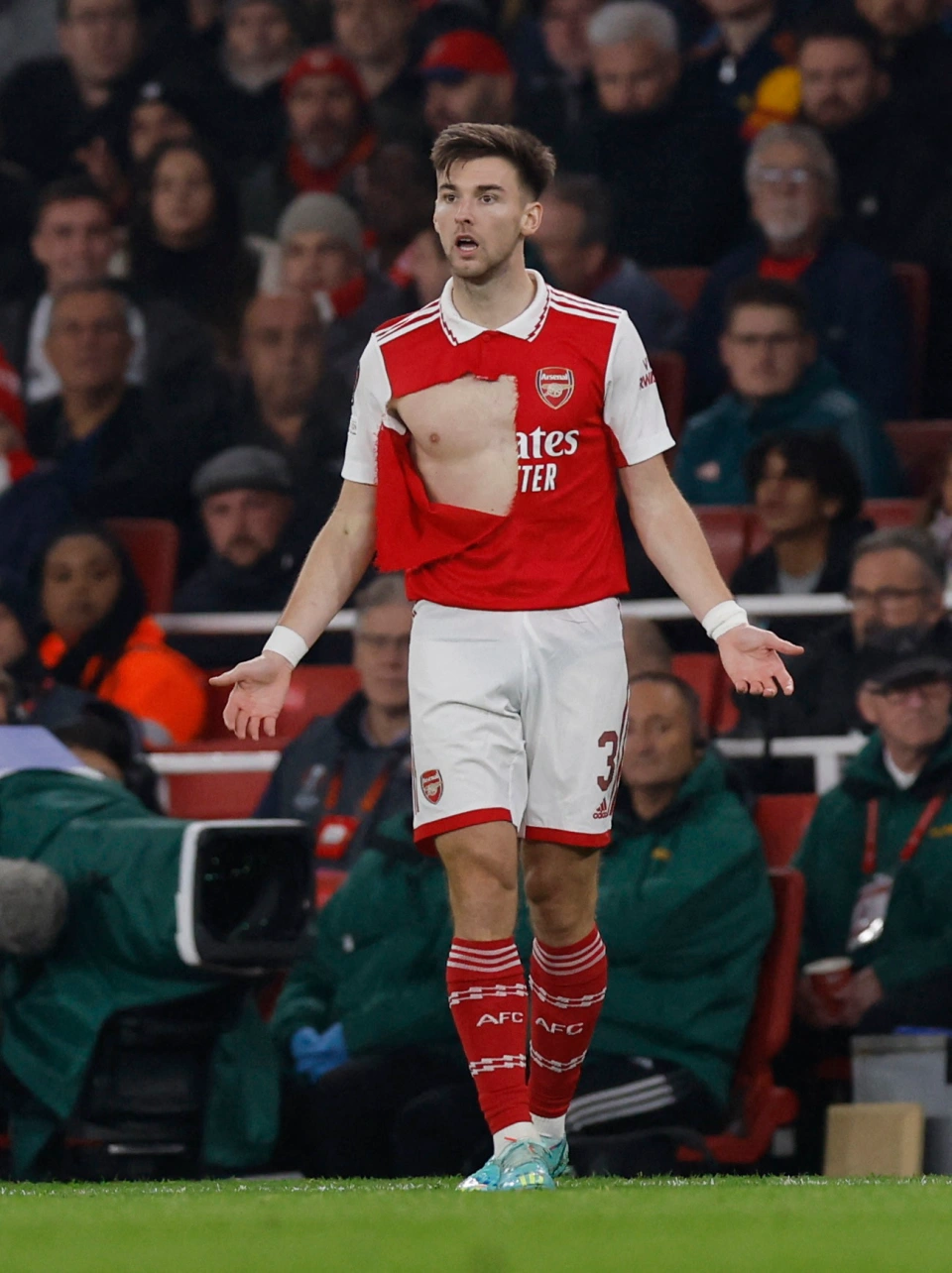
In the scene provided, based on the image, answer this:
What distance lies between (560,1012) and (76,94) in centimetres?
749

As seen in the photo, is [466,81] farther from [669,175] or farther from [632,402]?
[632,402]

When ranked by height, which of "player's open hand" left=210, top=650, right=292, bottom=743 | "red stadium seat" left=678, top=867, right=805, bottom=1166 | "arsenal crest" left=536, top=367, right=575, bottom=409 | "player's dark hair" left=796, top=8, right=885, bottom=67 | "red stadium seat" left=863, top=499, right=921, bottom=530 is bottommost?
"red stadium seat" left=678, top=867, right=805, bottom=1166

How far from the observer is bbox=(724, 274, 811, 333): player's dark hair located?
9.07 metres

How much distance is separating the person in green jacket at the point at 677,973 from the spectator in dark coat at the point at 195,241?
4.34m

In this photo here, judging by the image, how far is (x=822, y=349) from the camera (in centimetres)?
→ 937

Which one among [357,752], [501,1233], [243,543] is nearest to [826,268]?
[243,543]

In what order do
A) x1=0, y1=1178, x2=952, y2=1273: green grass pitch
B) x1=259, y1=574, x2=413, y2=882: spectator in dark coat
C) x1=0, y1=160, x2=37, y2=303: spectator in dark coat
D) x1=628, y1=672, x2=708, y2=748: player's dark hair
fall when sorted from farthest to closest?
x1=0, y1=160, x2=37, y2=303: spectator in dark coat, x1=259, y1=574, x2=413, y2=882: spectator in dark coat, x1=628, y1=672, x2=708, y2=748: player's dark hair, x1=0, y1=1178, x2=952, y2=1273: green grass pitch

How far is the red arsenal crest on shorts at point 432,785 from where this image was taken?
479 centimetres

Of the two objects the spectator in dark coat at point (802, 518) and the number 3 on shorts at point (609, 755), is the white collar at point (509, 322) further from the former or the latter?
the spectator in dark coat at point (802, 518)

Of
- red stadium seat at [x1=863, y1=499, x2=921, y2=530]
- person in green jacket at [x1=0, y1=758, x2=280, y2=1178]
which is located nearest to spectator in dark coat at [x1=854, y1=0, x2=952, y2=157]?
red stadium seat at [x1=863, y1=499, x2=921, y2=530]

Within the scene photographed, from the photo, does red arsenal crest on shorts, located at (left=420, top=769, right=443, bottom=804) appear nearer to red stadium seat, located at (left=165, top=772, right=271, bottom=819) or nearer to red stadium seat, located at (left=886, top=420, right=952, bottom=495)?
red stadium seat, located at (left=165, top=772, right=271, bottom=819)

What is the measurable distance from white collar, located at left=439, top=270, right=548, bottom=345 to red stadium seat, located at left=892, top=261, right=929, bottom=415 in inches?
193

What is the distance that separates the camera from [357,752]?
8.07m

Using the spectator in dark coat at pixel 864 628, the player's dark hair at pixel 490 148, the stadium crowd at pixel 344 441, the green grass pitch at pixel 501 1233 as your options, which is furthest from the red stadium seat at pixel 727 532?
the green grass pitch at pixel 501 1233
